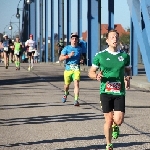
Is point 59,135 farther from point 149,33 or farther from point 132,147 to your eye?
point 149,33

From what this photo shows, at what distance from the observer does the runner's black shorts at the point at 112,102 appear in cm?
840

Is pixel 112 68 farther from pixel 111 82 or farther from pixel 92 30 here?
pixel 92 30

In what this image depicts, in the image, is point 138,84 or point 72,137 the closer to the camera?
point 72,137

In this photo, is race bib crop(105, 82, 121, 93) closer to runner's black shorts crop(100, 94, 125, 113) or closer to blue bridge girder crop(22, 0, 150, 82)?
runner's black shorts crop(100, 94, 125, 113)

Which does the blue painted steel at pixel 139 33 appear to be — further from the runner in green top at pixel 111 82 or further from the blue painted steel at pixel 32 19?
the blue painted steel at pixel 32 19

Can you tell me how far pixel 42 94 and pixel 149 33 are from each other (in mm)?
4772

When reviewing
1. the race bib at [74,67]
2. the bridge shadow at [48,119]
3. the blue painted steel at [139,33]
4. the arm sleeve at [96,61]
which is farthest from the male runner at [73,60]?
the blue painted steel at [139,33]

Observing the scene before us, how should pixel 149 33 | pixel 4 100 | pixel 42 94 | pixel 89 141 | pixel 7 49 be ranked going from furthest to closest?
pixel 7 49, pixel 149 33, pixel 42 94, pixel 4 100, pixel 89 141

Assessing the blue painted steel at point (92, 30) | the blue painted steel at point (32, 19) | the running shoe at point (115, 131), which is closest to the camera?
the running shoe at point (115, 131)

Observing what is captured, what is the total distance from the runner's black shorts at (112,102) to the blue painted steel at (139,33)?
13.5m

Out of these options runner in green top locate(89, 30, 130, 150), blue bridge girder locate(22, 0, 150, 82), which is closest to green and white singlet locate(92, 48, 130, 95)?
runner in green top locate(89, 30, 130, 150)

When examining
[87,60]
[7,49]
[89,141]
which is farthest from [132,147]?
[87,60]

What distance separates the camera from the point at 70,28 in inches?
1928

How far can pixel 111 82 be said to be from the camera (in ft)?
27.7
